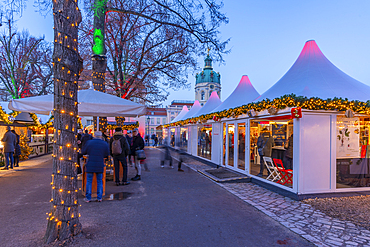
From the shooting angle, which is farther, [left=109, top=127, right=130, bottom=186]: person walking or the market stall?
[left=109, top=127, right=130, bottom=186]: person walking

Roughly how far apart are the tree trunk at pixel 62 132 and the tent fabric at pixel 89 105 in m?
3.08

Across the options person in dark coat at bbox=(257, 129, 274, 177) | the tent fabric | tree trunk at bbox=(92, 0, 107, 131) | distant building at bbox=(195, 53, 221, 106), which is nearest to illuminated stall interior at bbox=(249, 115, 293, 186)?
person in dark coat at bbox=(257, 129, 274, 177)

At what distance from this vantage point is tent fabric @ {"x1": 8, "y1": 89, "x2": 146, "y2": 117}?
6.05m

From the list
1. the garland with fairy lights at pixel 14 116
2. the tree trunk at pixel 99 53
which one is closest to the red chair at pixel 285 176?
the tree trunk at pixel 99 53

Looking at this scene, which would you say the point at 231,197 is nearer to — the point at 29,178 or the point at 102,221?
the point at 102,221

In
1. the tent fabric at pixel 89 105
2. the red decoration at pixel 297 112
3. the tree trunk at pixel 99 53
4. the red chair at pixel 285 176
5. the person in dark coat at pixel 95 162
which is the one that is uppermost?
the tree trunk at pixel 99 53

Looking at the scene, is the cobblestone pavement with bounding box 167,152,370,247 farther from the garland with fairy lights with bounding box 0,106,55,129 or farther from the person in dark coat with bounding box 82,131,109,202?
the garland with fairy lights with bounding box 0,106,55,129

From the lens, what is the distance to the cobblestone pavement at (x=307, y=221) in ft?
12.5

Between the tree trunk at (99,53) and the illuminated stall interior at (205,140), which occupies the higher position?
the tree trunk at (99,53)

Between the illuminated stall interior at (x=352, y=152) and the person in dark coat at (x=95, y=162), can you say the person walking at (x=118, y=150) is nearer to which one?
the person in dark coat at (x=95, y=162)

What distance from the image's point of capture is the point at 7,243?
3.37 meters

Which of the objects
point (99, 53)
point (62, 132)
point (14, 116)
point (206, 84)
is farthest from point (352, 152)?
point (206, 84)

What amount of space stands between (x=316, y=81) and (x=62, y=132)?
22.3 feet

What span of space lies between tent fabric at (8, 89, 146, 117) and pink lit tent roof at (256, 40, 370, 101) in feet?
14.7
